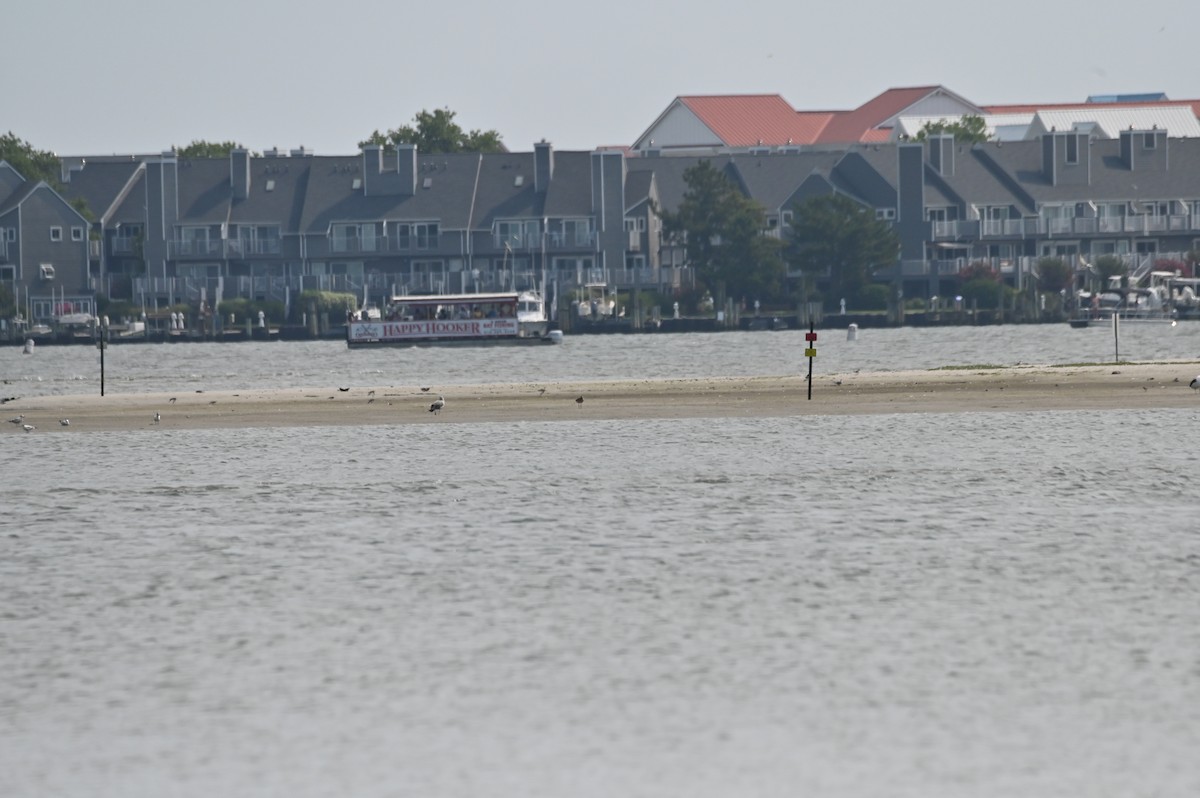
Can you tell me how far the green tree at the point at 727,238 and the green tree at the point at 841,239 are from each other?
180 centimetres

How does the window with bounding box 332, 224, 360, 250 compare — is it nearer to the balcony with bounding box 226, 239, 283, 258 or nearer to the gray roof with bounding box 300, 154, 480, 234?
the gray roof with bounding box 300, 154, 480, 234

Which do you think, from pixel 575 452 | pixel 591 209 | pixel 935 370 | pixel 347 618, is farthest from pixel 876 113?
pixel 347 618

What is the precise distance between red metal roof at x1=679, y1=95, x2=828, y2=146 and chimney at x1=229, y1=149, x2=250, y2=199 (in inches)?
2368

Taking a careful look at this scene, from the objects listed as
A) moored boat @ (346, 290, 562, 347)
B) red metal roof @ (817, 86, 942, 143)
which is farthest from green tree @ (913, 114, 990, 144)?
moored boat @ (346, 290, 562, 347)

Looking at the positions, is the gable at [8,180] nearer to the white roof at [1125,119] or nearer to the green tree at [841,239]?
the green tree at [841,239]

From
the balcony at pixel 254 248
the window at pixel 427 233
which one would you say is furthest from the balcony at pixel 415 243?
the balcony at pixel 254 248

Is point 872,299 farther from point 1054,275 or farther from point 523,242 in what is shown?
point 523,242

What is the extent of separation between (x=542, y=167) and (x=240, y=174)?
19.0m

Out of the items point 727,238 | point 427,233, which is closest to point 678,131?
point 427,233

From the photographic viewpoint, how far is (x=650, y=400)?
45938mm

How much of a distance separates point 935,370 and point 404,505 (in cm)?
2670

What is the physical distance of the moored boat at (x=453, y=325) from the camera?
87.5 metres

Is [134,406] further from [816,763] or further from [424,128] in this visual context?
[424,128]

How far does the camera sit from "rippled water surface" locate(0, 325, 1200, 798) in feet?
46.9
